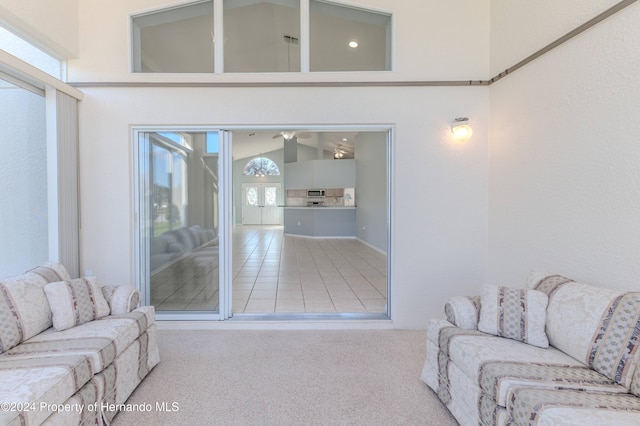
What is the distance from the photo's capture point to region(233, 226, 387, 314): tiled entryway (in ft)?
11.6

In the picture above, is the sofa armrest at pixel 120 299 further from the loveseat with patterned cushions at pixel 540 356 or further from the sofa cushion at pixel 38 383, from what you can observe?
the loveseat with patterned cushions at pixel 540 356

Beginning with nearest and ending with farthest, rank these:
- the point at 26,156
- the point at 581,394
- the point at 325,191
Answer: the point at 581,394 < the point at 26,156 < the point at 325,191

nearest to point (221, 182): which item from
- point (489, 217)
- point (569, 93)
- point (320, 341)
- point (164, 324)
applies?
point (164, 324)

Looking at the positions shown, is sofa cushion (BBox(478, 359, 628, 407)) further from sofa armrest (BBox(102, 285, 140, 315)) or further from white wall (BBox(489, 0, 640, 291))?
sofa armrest (BBox(102, 285, 140, 315))

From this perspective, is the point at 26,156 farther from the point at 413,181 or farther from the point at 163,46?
the point at 413,181

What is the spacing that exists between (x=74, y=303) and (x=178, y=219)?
4.37 feet

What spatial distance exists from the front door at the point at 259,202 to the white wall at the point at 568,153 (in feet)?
40.1

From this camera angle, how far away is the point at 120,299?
2.23m

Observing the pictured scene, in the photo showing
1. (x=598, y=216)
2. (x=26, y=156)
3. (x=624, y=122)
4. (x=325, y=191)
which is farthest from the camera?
(x=325, y=191)

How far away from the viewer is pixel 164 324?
3.04 metres

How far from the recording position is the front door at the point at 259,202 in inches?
569

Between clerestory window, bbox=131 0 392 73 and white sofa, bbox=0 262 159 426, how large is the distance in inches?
87.3

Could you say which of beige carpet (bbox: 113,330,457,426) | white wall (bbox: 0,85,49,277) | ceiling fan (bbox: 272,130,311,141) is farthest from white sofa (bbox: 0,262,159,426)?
ceiling fan (bbox: 272,130,311,141)

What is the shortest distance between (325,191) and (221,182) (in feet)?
24.9
